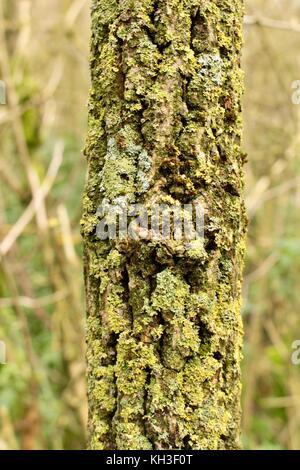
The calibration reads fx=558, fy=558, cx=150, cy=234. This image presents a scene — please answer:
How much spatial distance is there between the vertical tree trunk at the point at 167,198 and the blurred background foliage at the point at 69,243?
208 cm

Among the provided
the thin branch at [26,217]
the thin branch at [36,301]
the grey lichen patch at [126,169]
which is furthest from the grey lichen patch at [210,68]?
the thin branch at [36,301]

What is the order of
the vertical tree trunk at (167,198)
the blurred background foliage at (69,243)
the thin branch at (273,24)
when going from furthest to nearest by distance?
the blurred background foliage at (69,243) < the thin branch at (273,24) < the vertical tree trunk at (167,198)

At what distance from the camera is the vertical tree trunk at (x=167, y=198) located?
1.12 meters

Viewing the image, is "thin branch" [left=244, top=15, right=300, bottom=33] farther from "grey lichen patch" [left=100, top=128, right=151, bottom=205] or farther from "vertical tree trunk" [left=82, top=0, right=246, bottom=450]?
"grey lichen patch" [left=100, top=128, right=151, bottom=205]

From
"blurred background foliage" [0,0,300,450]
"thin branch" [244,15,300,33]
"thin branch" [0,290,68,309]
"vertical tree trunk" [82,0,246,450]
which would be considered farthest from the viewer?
"blurred background foliage" [0,0,300,450]

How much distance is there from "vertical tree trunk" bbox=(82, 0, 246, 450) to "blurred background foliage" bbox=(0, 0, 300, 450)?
82.0 inches

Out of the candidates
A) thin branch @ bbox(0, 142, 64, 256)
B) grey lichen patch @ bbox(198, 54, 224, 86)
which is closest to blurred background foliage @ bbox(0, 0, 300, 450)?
thin branch @ bbox(0, 142, 64, 256)

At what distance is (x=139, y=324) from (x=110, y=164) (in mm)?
336

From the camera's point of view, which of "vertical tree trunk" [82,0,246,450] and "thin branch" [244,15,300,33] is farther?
"thin branch" [244,15,300,33]

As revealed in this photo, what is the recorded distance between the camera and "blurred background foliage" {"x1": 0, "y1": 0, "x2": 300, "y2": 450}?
3881 mm

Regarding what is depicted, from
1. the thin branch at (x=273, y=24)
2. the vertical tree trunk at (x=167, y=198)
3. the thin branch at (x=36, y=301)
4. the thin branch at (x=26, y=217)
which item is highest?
the thin branch at (x=273, y=24)

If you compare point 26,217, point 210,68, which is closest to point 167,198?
point 210,68

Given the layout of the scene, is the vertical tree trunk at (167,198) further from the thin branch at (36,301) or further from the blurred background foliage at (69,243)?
the thin branch at (36,301)
